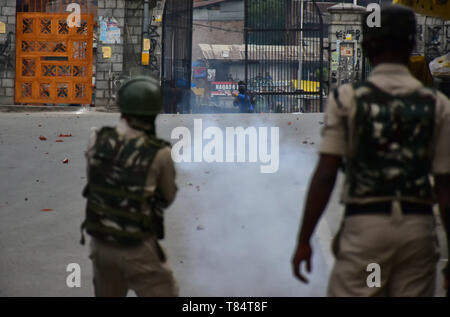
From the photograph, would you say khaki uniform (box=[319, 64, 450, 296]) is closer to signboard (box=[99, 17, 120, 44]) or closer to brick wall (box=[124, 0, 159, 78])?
brick wall (box=[124, 0, 159, 78])

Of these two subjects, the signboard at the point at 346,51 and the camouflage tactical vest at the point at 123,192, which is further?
the signboard at the point at 346,51

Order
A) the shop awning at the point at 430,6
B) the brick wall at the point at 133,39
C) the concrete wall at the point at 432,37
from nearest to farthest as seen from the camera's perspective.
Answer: the shop awning at the point at 430,6
the brick wall at the point at 133,39
the concrete wall at the point at 432,37

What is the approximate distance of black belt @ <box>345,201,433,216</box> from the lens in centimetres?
277

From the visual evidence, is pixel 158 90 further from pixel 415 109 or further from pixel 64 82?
pixel 64 82

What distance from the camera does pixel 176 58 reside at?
19.6 metres

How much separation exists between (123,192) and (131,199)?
0.05m

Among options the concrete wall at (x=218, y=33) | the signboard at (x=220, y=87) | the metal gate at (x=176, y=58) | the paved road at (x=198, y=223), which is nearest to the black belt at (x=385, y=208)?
the paved road at (x=198, y=223)

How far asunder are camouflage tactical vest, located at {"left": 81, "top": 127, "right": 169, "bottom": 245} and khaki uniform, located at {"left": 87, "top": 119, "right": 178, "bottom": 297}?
0.04 meters

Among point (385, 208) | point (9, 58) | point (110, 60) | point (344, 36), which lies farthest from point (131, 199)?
point (344, 36)

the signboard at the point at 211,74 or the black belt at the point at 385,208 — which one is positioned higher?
the signboard at the point at 211,74

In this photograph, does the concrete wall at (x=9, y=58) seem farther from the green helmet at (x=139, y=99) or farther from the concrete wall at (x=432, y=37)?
the green helmet at (x=139, y=99)

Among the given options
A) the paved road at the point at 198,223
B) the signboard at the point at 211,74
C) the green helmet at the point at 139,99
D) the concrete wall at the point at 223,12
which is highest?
the concrete wall at the point at 223,12

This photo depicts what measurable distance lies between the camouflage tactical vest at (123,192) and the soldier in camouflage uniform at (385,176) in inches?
31.9

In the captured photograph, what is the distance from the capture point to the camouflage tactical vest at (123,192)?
326 centimetres
